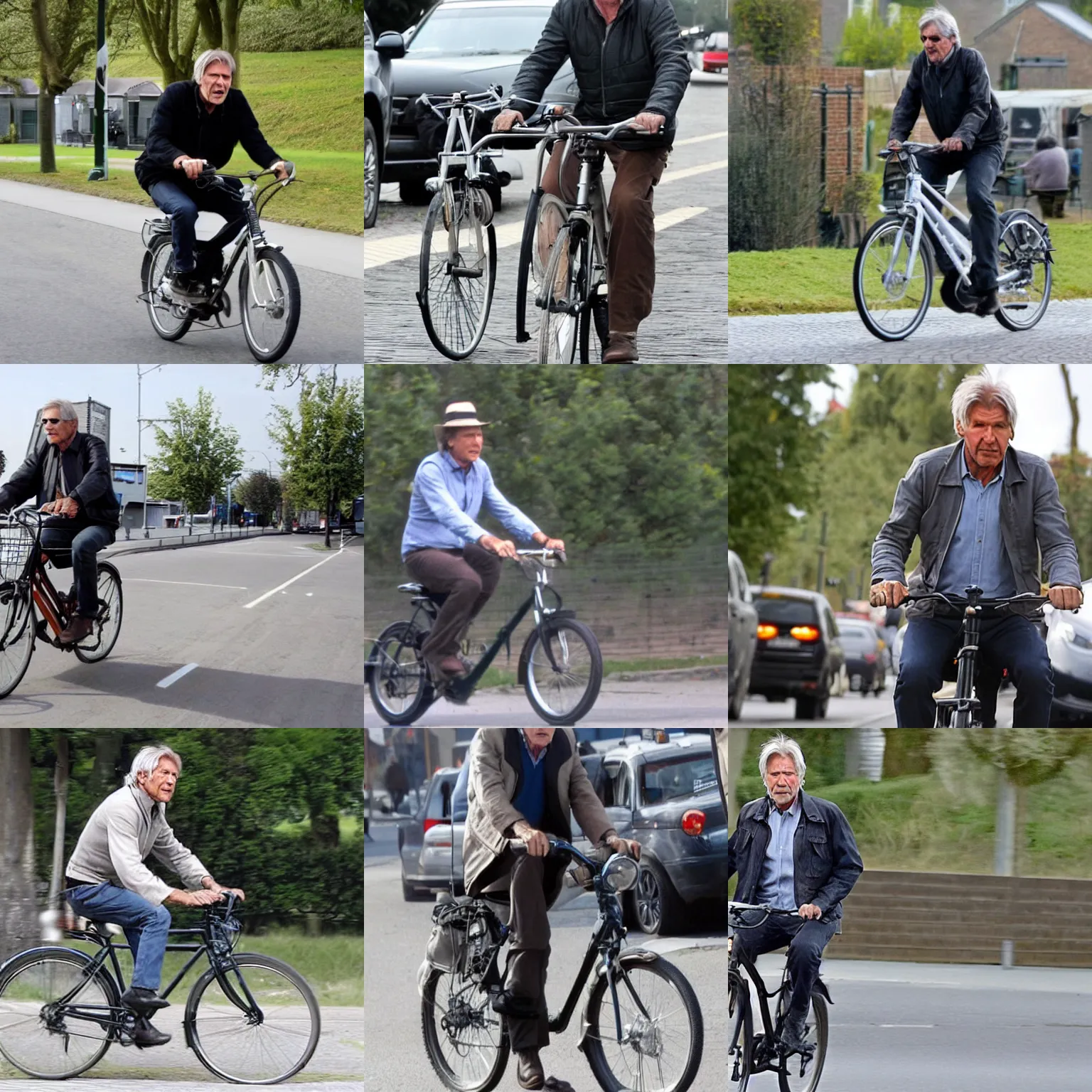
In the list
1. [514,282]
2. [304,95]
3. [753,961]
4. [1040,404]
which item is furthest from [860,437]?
[304,95]

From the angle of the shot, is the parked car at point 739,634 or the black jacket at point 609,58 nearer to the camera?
the black jacket at point 609,58

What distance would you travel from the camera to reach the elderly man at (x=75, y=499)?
872 centimetres

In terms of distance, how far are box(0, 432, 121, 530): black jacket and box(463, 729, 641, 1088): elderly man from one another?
2.02 metres

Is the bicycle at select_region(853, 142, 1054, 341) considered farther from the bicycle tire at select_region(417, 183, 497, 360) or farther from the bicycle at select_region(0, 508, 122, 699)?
the bicycle at select_region(0, 508, 122, 699)

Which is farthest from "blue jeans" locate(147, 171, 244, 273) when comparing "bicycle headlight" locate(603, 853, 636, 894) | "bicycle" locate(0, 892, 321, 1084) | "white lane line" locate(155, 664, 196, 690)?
"bicycle headlight" locate(603, 853, 636, 894)

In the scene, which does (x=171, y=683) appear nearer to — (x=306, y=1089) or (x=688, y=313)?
(x=306, y=1089)

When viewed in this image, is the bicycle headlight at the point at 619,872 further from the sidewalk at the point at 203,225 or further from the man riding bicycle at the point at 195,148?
the man riding bicycle at the point at 195,148

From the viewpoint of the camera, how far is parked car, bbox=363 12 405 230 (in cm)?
849

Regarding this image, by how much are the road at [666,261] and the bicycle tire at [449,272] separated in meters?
0.05

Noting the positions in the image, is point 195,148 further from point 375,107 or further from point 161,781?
point 161,781

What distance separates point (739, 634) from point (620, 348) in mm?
1407

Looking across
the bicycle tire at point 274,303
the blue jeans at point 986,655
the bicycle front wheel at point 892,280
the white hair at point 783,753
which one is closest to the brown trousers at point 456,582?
the bicycle tire at point 274,303

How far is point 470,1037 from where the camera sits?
331 inches

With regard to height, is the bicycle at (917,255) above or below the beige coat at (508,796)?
above
